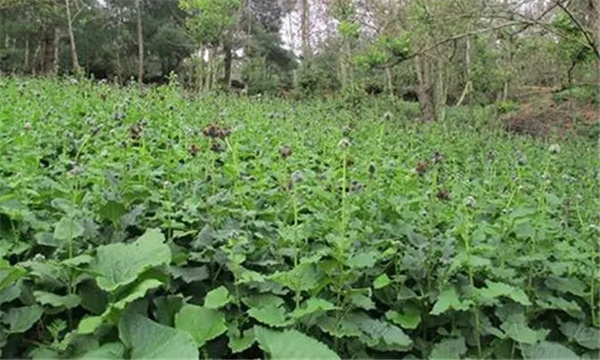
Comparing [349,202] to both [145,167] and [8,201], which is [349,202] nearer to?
[145,167]

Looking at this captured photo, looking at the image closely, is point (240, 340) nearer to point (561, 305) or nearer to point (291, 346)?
point (291, 346)

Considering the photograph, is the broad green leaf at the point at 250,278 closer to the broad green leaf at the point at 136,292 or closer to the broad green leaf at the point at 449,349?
the broad green leaf at the point at 136,292

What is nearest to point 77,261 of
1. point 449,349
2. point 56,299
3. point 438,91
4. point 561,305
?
point 56,299

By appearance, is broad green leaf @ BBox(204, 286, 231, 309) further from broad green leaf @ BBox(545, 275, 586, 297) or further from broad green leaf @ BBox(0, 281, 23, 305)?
broad green leaf @ BBox(545, 275, 586, 297)

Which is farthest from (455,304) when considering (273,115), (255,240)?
(273,115)

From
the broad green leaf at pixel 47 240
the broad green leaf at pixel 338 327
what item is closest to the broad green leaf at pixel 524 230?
the broad green leaf at pixel 338 327

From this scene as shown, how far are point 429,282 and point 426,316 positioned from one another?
0.11 m

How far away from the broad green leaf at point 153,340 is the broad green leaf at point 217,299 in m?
0.17

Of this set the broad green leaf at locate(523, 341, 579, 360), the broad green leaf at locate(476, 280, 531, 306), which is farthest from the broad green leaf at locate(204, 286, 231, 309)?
the broad green leaf at locate(523, 341, 579, 360)

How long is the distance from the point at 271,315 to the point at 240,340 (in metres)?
0.11

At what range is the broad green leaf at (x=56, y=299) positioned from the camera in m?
1.51

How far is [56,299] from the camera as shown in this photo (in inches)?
60.5

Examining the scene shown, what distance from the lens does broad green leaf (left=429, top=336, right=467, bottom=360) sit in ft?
5.36

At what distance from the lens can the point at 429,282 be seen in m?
1.86
